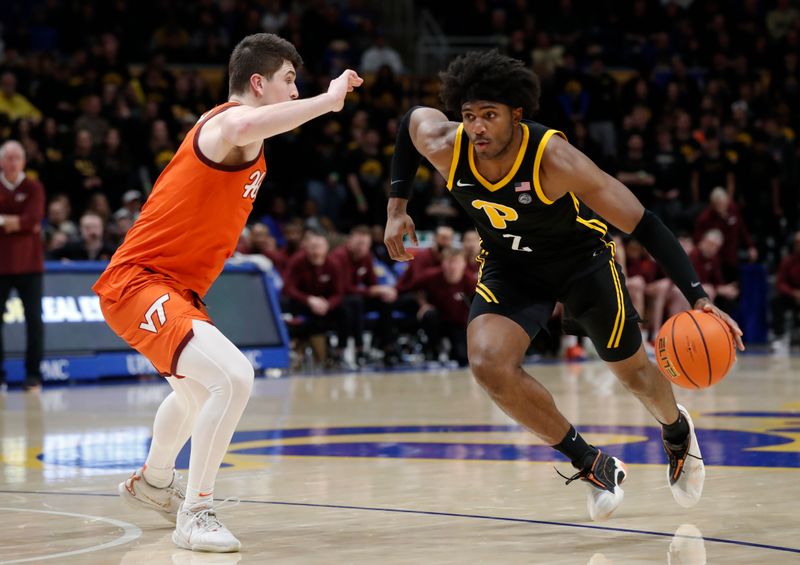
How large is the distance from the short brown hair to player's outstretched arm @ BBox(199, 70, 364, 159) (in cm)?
21

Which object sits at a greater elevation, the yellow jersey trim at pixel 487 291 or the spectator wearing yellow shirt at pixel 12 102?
the spectator wearing yellow shirt at pixel 12 102

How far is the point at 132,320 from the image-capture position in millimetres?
4559

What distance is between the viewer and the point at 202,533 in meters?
4.31

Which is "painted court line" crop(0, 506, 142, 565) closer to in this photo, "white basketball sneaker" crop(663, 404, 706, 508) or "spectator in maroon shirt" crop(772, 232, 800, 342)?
"white basketball sneaker" crop(663, 404, 706, 508)

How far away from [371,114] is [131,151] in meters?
4.17

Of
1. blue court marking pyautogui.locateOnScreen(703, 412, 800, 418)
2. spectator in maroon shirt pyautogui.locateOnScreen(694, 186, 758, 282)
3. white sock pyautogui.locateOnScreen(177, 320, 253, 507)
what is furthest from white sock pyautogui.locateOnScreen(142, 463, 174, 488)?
spectator in maroon shirt pyautogui.locateOnScreen(694, 186, 758, 282)

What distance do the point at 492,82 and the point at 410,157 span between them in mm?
692

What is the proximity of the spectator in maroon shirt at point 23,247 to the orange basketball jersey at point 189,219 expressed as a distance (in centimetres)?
654

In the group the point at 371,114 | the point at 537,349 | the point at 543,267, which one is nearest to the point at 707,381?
the point at 543,267

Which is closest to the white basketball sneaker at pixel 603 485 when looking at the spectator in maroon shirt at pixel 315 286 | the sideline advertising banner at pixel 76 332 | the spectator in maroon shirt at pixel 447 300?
the sideline advertising banner at pixel 76 332

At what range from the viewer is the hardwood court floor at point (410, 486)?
426cm

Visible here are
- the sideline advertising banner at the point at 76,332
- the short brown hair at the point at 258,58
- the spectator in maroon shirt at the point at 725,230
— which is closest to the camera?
the short brown hair at the point at 258,58

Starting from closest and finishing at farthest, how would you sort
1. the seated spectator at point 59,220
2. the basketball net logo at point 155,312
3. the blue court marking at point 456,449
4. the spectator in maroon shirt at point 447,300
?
the basketball net logo at point 155,312
the blue court marking at point 456,449
the seated spectator at point 59,220
the spectator in maroon shirt at point 447,300

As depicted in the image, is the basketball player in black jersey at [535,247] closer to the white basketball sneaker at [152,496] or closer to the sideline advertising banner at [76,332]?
the white basketball sneaker at [152,496]
